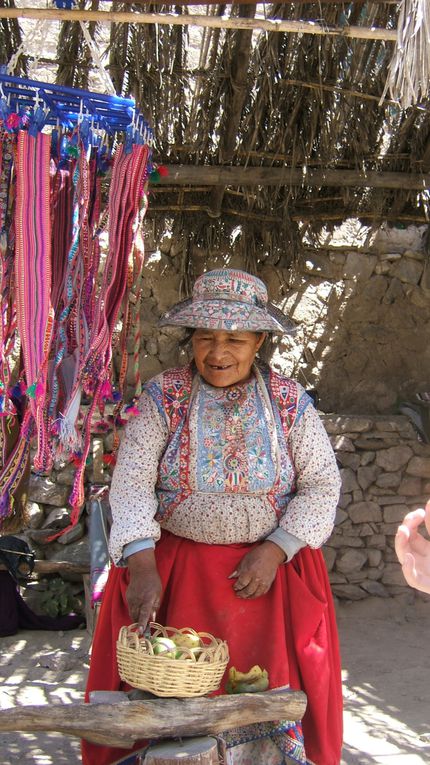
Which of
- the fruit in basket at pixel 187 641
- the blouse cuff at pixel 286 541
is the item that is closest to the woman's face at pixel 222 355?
the blouse cuff at pixel 286 541

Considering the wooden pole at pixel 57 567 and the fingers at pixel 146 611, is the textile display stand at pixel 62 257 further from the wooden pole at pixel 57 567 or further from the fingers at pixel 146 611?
the wooden pole at pixel 57 567

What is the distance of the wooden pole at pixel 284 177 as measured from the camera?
443 cm

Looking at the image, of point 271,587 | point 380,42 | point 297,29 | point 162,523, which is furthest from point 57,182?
point 380,42

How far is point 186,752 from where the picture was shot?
2.35 m

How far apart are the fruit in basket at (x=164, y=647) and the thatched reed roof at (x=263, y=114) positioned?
2.46 metres

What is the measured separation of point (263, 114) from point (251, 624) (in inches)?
102

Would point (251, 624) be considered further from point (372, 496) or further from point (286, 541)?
point (372, 496)

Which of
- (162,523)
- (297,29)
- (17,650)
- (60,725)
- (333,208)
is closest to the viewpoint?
(60,725)

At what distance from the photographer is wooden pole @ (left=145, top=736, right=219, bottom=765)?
91.4 inches

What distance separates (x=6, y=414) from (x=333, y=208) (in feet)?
9.38

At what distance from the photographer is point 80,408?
2936mm

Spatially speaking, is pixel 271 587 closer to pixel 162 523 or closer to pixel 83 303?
pixel 162 523

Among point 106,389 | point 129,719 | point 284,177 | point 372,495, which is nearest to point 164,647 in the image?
point 129,719

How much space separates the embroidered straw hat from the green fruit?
41.4 inches
